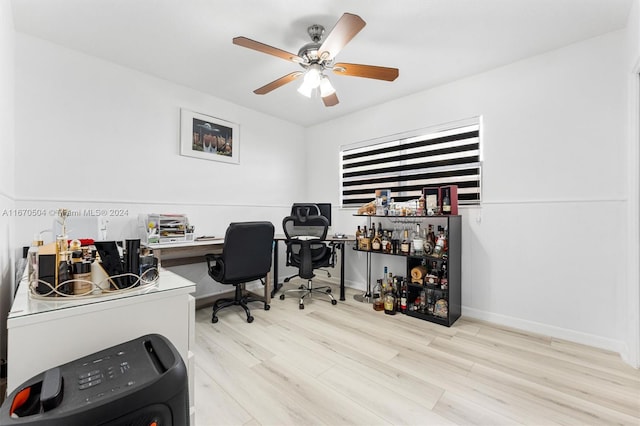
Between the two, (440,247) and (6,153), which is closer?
(6,153)

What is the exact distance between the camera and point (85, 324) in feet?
2.75

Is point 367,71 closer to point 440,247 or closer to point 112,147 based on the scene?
point 440,247

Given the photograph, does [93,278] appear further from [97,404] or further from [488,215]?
[488,215]

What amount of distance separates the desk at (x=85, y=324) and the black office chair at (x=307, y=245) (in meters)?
2.05

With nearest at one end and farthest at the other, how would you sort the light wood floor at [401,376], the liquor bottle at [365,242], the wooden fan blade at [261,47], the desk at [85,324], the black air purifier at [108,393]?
the black air purifier at [108,393] → the desk at [85,324] → the light wood floor at [401,376] → the wooden fan blade at [261,47] → the liquor bottle at [365,242]

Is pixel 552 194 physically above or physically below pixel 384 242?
above

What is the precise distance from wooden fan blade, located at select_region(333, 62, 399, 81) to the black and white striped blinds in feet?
4.19

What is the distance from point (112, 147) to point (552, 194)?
4.18 metres

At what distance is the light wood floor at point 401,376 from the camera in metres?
1.48

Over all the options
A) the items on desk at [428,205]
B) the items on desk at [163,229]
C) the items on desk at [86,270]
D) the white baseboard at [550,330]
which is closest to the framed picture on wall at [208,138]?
the items on desk at [163,229]

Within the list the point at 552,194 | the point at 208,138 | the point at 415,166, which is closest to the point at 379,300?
the point at 415,166

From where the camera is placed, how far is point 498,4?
1.87 meters

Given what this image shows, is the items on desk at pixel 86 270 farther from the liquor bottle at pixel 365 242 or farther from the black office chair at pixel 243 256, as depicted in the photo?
the liquor bottle at pixel 365 242

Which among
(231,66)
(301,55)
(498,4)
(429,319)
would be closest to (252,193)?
(231,66)
